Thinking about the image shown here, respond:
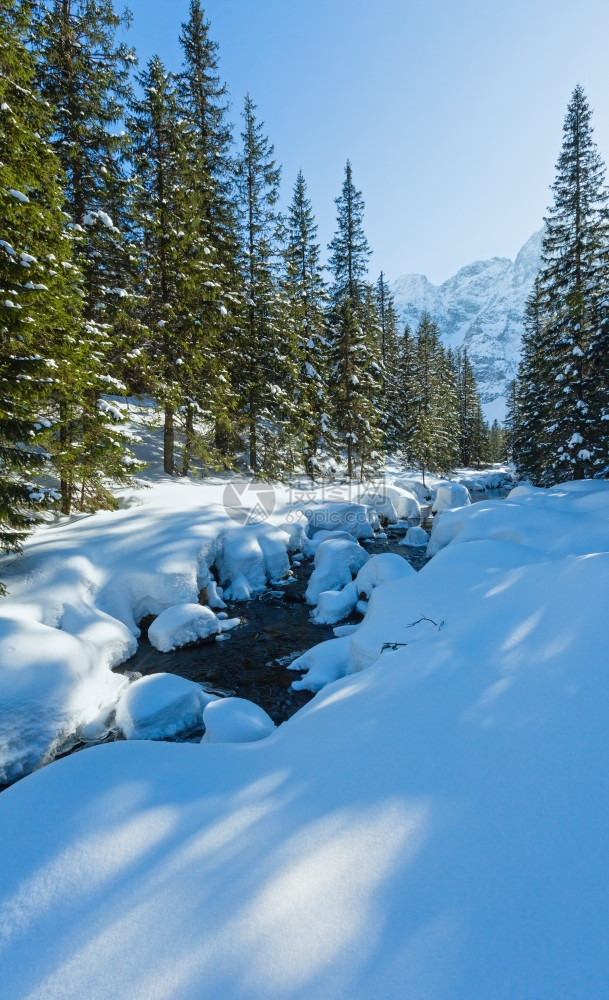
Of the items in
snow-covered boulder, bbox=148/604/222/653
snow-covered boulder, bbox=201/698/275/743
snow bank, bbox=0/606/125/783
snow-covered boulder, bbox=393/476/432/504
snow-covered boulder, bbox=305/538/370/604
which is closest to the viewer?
snow-covered boulder, bbox=201/698/275/743

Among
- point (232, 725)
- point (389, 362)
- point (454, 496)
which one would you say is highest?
point (389, 362)

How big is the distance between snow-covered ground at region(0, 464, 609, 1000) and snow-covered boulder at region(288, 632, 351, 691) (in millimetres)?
2184

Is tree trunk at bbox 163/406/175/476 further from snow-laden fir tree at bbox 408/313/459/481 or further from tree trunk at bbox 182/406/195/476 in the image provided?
snow-laden fir tree at bbox 408/313/459/481

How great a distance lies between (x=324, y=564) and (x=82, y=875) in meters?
9.26

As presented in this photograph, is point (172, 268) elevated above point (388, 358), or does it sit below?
below

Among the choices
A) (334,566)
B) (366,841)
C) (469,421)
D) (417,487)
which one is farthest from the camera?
(469,421)

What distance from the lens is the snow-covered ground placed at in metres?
1.64

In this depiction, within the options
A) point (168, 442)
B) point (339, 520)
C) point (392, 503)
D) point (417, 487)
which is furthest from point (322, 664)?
point (417, 487)

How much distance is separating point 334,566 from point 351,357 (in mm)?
15723

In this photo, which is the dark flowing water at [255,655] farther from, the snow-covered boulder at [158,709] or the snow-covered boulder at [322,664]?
the snow-covered boulder at [158,709]

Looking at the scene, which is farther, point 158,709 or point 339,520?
point 339,520

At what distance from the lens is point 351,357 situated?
23.4 metres

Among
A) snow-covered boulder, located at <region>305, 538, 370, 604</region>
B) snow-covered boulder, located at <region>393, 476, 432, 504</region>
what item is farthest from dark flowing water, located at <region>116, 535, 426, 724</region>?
snow-covered boulder, located at <region>393, 476, 432, 504</region>

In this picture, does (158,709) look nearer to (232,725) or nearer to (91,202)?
(232,725)
